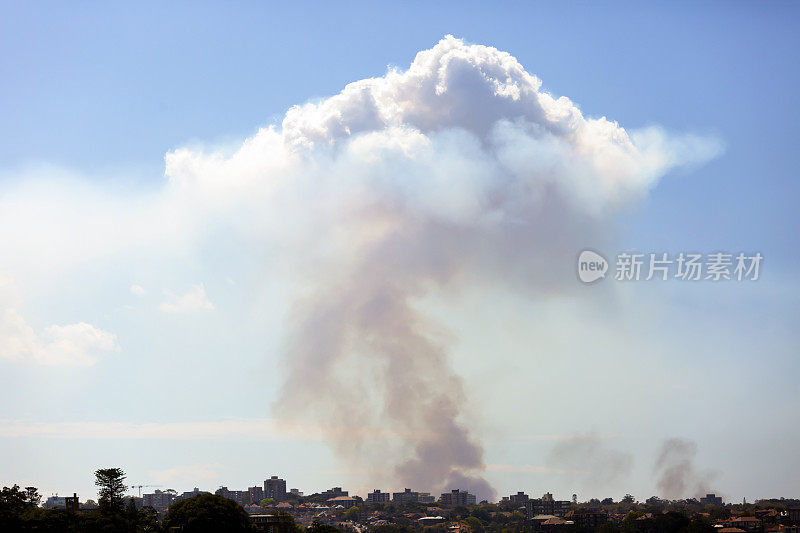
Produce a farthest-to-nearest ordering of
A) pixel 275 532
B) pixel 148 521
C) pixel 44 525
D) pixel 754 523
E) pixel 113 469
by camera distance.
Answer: pixel 754 523 → pixel 275 532 → pixel 113 469 → pixel 148 521 → pixel 44 525

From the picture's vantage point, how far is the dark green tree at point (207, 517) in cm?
10375

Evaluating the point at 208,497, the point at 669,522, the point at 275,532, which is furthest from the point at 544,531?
the point at 208,497

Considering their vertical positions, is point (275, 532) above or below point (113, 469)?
below

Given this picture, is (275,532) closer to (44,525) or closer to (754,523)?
(44,525)

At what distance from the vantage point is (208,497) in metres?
110

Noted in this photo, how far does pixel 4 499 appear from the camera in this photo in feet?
337

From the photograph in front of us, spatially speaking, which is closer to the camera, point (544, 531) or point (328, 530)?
point (328, 530)

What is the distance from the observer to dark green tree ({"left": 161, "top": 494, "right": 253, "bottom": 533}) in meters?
104

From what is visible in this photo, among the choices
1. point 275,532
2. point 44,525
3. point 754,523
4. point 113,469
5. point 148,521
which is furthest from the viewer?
point 754,523

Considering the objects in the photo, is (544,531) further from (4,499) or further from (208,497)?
(4,499)

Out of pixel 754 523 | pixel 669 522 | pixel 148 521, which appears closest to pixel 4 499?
pixel 148 521

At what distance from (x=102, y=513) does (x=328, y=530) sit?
91.0 feet

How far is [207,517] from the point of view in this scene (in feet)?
342

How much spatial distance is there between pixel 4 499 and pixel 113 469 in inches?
729
